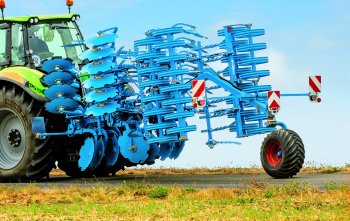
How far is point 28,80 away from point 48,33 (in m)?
1.49

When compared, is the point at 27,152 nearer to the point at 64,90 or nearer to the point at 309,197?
the point at 64,90

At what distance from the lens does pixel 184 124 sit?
53.2ft

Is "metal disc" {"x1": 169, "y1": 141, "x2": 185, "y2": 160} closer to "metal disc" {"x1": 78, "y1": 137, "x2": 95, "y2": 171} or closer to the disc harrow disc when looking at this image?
"metal disc" {"x1": 78, "y1": 137, "x2": 95, "y2": 171}

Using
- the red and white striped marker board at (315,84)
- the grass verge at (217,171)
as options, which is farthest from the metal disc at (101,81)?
the grass verge at (217,171)

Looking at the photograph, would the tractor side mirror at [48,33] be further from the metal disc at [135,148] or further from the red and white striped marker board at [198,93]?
the red and white striped marker board at [198,93]

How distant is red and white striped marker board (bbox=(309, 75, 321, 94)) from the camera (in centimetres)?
1706

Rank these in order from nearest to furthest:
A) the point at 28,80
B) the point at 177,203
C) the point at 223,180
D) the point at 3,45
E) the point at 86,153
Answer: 1. the point at 177,203
2. the point at 223,180
3. the point at 86,153
4. the point at 28,80
5. the point at 3,45

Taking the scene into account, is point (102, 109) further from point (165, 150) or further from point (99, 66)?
point (165, 150)

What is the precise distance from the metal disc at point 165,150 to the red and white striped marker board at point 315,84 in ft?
→ 9.65

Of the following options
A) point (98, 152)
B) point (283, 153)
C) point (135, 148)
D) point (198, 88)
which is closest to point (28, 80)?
point (98, 152)

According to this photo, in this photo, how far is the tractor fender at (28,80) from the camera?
58.6 feet

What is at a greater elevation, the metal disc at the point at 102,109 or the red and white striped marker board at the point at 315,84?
the red and white striped marker board at the point at 315,84

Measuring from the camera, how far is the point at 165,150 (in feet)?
56.5

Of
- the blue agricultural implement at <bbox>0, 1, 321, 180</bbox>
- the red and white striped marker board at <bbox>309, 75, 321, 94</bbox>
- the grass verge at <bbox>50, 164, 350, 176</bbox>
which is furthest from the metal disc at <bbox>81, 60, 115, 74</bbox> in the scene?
the grass verge at <bbox>50, 164, 350, 176</bbox>
